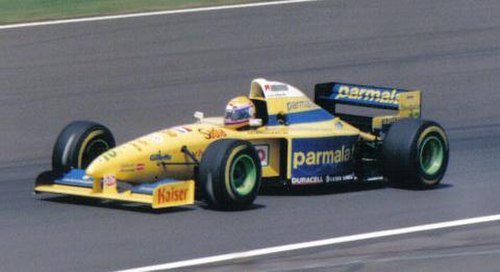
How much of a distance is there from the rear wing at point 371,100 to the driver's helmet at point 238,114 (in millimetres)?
1589

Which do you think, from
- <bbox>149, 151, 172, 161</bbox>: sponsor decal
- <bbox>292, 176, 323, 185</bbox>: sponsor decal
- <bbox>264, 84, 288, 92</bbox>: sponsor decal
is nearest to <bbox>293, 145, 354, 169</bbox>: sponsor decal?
<bbox>292, 176, 323, 185</bbox>: sponsor decal

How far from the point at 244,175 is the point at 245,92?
7.20 meters

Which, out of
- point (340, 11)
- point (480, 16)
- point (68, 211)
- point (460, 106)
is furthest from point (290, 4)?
point (68, 211)

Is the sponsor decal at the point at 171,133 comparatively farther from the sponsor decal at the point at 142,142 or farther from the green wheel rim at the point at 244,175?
the green wheel rim at the point at 244,175

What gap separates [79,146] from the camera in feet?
50.1

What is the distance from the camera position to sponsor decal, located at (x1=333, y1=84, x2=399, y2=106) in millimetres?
16531

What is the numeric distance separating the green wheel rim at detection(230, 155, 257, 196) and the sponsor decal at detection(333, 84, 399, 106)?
8.32 feet

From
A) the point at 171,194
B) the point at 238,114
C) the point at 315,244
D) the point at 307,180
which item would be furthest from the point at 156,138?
the point at 315,244

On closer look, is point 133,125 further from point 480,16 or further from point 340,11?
point 480,16

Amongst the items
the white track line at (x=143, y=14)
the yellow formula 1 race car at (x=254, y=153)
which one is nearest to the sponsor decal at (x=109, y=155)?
the yellow formula 1 race car at (x=254, y=153)

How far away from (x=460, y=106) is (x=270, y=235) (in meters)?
8.48

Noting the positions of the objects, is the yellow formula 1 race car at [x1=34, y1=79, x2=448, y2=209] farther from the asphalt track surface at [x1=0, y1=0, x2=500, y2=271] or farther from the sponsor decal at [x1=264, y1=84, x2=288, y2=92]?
the asphalt track surface at [x1=0, y1=0, x2=500, y2=271]

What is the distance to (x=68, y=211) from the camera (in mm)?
14445

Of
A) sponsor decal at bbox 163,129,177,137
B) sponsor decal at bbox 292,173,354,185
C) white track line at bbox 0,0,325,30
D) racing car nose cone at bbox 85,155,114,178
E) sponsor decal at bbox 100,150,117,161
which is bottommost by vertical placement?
sponsor decal at bbox 292,173,354,185
